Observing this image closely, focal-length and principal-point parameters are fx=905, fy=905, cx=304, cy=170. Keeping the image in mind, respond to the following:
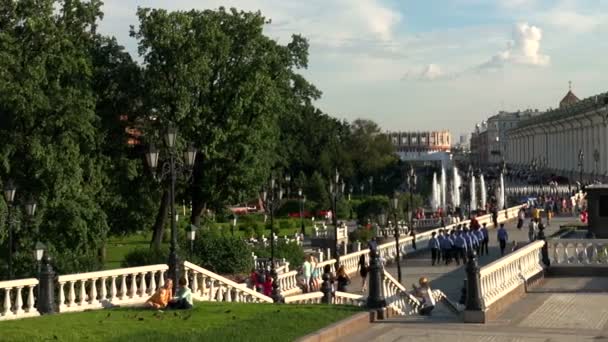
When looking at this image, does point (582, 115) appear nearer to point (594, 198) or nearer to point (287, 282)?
point (594, 198)

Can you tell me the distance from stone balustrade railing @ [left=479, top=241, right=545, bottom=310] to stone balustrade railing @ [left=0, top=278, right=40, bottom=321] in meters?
8.79

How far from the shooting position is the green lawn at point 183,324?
14.3 meters

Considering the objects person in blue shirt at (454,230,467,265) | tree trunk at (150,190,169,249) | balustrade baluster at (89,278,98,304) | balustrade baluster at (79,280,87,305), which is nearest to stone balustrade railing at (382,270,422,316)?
balustrade baluster at (89,278,98,304)

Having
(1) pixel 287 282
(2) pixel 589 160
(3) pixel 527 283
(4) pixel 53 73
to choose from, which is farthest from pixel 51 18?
(2) pixel 589 160

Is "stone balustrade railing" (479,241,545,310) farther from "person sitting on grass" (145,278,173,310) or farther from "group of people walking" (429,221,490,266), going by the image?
"group of people walking" (429,221,490,266)

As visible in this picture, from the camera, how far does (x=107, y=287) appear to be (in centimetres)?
1941

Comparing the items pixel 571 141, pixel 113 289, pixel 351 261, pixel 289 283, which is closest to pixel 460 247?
pixel 351 261

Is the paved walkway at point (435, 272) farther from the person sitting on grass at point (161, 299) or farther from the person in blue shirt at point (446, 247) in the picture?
the person sitting on grass at point (161, 299)

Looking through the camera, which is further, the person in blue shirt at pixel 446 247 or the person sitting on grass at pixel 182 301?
the person in blue shirt at pixel 446 247

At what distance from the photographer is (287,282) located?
1123 inches

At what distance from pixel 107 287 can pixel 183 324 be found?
4.35 m

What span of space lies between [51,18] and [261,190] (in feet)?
55.9

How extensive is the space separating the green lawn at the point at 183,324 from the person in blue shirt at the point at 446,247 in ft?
59.6

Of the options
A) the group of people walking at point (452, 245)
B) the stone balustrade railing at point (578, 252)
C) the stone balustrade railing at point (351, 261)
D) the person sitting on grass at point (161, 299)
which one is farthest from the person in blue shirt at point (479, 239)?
the person sitting on grass at point (161, 299)
